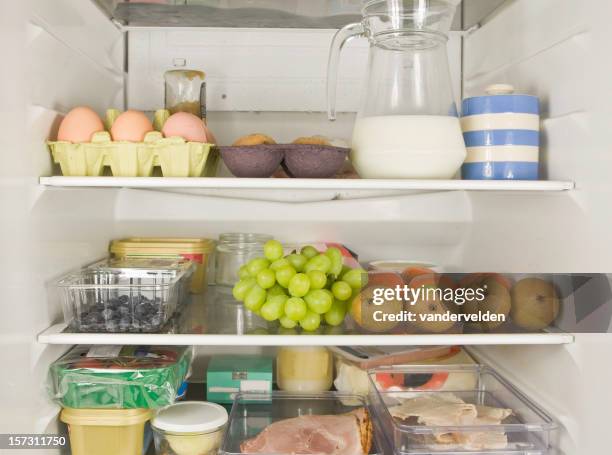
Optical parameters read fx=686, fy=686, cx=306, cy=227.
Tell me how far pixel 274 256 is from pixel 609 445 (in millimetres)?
620

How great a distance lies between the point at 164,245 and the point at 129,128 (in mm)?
377

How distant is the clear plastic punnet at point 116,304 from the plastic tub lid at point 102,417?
0.15 meters

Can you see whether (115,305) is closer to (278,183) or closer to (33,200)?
(33,200)

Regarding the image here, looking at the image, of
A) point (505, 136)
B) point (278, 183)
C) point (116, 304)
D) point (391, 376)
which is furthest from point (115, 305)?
point (505, 136)

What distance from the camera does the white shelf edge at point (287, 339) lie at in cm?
111

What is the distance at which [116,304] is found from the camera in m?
1.18

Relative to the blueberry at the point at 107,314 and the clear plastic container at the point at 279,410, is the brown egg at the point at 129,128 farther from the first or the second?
the clear plastic container at the point at 279,410

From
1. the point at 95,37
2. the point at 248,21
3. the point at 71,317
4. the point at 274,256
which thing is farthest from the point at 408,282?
the point at 95,37

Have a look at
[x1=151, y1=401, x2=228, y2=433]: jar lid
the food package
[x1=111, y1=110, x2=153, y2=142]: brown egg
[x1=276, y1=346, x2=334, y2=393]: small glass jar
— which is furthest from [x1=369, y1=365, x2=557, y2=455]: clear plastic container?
[x1=111, y1=110, x2=153, y2=142]: brown egg

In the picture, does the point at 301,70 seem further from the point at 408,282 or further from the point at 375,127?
the point at 408,282

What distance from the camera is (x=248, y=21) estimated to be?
155 centimetres

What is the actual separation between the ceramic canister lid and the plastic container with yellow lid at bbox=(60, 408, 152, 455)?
80cm

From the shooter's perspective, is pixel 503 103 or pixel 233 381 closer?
pixel 503 103

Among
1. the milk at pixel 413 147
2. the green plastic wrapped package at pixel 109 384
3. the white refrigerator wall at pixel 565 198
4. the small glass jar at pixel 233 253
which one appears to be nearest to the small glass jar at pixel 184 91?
the small glass jar at pixel 233 253
